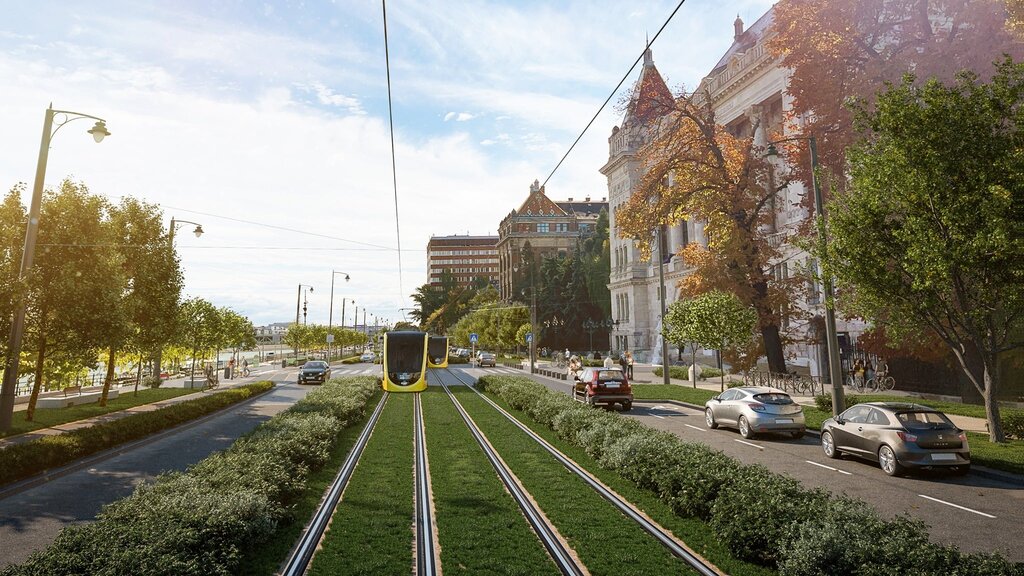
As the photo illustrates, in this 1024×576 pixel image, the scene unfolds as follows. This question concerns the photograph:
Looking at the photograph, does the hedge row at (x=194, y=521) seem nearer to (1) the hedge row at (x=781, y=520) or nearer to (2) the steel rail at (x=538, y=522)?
(2) the steel rail at (x=538, y=522)

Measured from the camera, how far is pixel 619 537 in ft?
25.6

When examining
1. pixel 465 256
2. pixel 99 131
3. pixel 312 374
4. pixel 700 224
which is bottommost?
pixel 312 374

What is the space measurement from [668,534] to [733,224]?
68.0ft

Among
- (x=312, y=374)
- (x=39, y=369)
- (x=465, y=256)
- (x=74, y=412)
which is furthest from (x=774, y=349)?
(x=465, y=256)

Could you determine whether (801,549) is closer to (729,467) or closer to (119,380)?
(729,467)

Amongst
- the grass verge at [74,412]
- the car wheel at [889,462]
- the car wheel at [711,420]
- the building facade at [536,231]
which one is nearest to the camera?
the car wheel at [889,462]

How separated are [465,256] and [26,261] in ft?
508

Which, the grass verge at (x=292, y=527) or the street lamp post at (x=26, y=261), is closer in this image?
the grass verge at (x=292, y=527)

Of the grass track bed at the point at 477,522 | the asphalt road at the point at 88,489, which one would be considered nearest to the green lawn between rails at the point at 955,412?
the grass track bed at the point at 477,522

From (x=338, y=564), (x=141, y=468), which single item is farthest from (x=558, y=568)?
(x=141, y=468)

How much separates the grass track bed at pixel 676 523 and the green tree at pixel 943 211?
8.43 meters

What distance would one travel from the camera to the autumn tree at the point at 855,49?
835 inches

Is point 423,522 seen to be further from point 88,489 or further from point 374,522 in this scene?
point 88,489

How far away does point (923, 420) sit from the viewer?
1204cm
